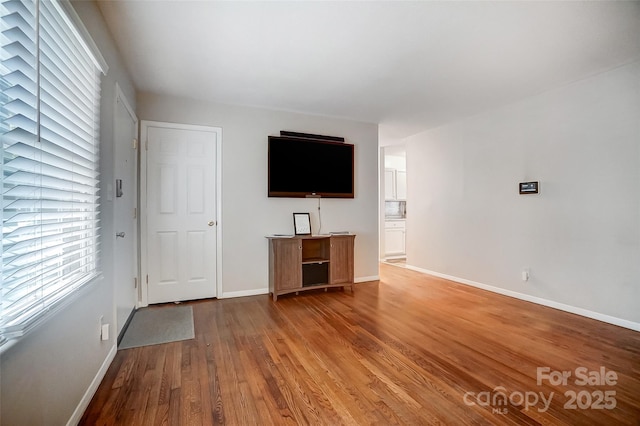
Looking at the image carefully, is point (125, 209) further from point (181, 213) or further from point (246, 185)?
point (246, 185)

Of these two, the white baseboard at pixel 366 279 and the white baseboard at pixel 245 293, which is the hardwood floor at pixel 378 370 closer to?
the white baseboard at pixel 245 293

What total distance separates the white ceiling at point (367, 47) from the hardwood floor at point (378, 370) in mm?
2473

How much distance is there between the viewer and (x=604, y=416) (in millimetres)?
1613

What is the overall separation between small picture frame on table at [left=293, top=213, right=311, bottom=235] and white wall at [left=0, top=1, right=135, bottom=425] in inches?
85.3

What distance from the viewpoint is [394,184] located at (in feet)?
23.5

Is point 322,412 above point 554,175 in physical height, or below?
below

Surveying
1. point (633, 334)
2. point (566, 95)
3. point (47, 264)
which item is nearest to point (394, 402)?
point (47, 264)

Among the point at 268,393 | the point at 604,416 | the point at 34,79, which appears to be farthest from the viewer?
the point at 268,393

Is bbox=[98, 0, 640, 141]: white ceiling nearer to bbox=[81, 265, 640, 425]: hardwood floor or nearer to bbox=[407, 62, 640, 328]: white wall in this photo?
bbox=[407, 62, 640, 328]: white wall

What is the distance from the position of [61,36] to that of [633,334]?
15.2ft

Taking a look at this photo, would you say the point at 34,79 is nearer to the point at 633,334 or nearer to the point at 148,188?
the point at 148,188

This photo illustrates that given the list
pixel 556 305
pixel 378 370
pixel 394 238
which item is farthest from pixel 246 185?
pixel 394 238

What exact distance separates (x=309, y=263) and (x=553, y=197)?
9.75 ft

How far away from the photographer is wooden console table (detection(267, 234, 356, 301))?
12.0 ft
